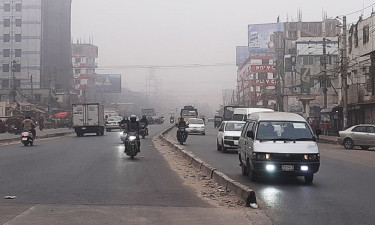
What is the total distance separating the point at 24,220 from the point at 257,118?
7687 mm

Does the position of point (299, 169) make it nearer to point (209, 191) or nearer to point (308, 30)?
point (209, 191)

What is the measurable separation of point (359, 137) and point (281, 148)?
60.3ft

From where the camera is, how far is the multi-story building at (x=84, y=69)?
13138 centimetres

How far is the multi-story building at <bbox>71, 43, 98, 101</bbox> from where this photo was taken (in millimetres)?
131375

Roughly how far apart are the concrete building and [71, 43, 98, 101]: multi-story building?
88645mm

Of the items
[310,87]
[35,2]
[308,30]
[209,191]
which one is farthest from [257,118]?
[308,30]

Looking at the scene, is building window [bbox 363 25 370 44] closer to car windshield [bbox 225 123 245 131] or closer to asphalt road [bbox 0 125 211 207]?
car windshield [bbox 225 123 245 131]

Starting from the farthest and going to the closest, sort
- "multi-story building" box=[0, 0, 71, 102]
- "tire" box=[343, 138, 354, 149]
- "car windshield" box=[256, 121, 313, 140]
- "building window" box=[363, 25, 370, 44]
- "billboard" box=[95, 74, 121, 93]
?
1. "billboard" box=[95, 74, 121, 93]
2. "multi-story building" box=[0, 0, 71, 102]
3. "building window" box=[363, 25, 370, 44]
4. "tire" box=[343, 138, 354, 149]
5. "car windshield" box=[256, 121, 313, 140]

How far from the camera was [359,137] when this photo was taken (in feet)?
94.8

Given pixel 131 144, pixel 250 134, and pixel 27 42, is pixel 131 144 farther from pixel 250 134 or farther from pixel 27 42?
pixel 27 42

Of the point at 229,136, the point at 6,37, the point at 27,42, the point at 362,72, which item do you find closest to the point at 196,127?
the point at 362,72

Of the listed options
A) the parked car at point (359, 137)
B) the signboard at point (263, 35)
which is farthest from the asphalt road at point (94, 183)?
the signboard at point (263, 35)

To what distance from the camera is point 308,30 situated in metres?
114

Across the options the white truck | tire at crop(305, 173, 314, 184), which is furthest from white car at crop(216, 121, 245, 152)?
the white truck
